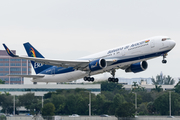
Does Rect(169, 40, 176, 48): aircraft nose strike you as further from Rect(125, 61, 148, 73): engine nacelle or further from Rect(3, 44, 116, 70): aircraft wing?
Rect(3, 44, 116, 70): aircraft wing

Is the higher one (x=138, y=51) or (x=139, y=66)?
(x=138, y=51)

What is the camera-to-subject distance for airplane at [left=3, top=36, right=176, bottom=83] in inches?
2298

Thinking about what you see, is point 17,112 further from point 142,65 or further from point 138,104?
point 142,65

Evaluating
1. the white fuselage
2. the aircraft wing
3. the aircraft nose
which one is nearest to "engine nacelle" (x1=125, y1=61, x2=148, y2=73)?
the white fuselage

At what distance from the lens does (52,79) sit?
71.8 m

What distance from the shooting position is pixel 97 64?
60562 mm

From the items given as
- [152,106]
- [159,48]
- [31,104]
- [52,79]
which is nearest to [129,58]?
[159,48]

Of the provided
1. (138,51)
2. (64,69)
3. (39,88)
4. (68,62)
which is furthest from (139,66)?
(39,88)

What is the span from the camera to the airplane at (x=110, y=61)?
192ft

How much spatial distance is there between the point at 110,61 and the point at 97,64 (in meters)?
2.15

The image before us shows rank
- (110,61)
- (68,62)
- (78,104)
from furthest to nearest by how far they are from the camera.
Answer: (78,104) → (68,62) → (110,61)

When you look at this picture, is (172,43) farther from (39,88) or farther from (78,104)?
(39,88)

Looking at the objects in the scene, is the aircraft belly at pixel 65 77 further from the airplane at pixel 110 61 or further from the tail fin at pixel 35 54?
the tail fin at pixel 35 54

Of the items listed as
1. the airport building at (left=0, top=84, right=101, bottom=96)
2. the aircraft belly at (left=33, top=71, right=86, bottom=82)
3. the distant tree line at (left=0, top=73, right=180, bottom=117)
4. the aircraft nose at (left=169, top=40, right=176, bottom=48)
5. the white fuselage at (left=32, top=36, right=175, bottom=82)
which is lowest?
the distant tree line at (left=0, top=73, right=180, bottom=117)
